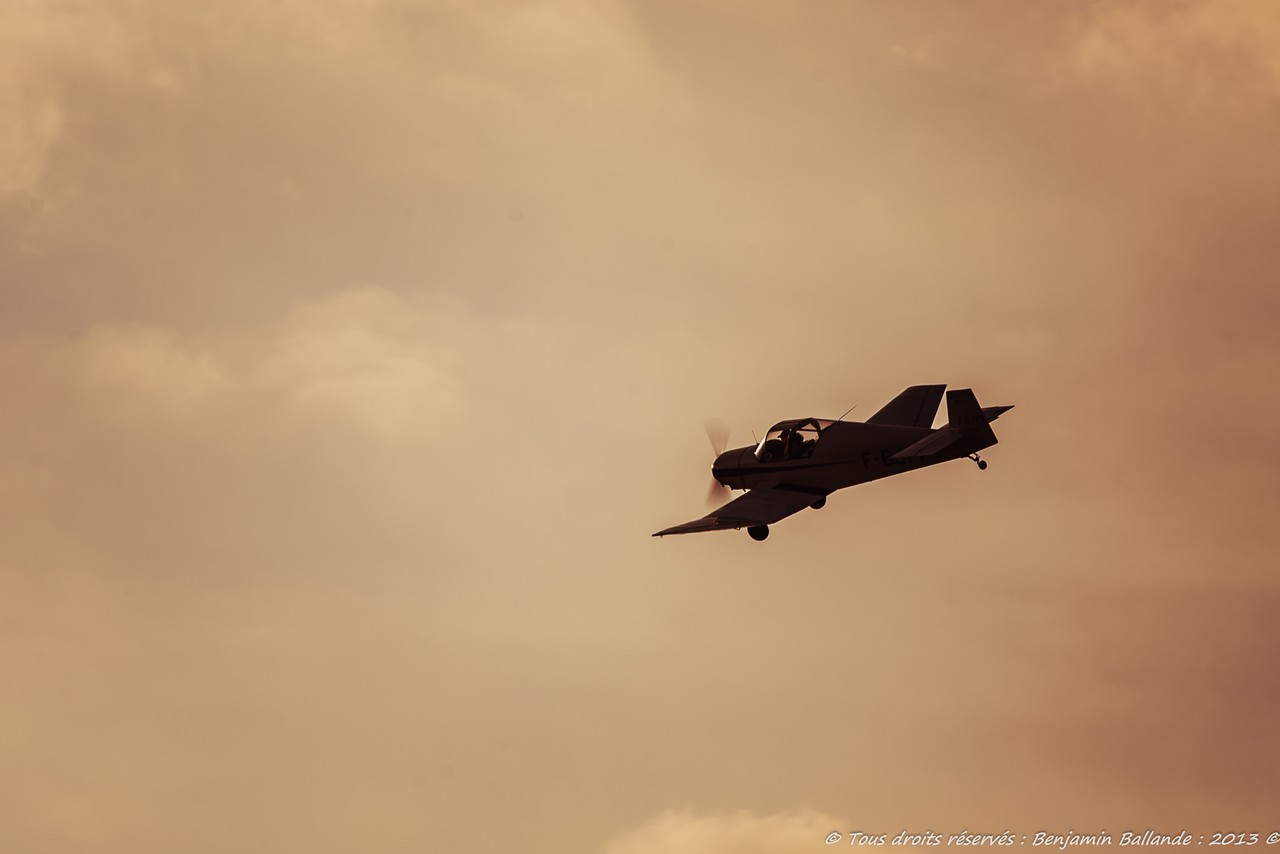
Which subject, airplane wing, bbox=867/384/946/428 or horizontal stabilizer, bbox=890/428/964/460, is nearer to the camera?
horizontal stabilizer, bbox=890/428/964/460

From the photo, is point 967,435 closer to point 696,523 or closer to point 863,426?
point 863,426

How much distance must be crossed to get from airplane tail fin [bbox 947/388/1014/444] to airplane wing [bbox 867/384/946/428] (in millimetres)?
7385

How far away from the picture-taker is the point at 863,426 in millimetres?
49625

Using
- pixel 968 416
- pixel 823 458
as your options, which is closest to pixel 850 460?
pixel 823 458

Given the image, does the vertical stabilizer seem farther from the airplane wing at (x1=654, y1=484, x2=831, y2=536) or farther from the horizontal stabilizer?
the airplane wing at (x1=654, y1=484, x2=831, y2=536)

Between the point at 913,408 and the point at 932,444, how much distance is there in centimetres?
781

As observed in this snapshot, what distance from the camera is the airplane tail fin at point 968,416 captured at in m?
46.5

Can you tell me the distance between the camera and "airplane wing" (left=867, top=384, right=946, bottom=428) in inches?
2147

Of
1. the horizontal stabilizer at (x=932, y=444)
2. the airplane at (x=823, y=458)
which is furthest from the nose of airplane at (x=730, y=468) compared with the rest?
the horizontal stabilizer at (x=932, y=444)

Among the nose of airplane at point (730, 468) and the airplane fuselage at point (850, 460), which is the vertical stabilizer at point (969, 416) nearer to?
the airplane fuselage at point (850, 460)

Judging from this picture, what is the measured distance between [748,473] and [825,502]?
10.00ft

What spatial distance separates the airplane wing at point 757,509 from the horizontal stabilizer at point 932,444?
322 centimetres

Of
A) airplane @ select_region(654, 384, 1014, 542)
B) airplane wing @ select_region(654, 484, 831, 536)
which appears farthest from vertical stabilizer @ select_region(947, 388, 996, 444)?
airplane wing @ select_region(654, 484, 831, 536)

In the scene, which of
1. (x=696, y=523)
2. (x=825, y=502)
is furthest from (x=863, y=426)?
(x=696, y=523)
